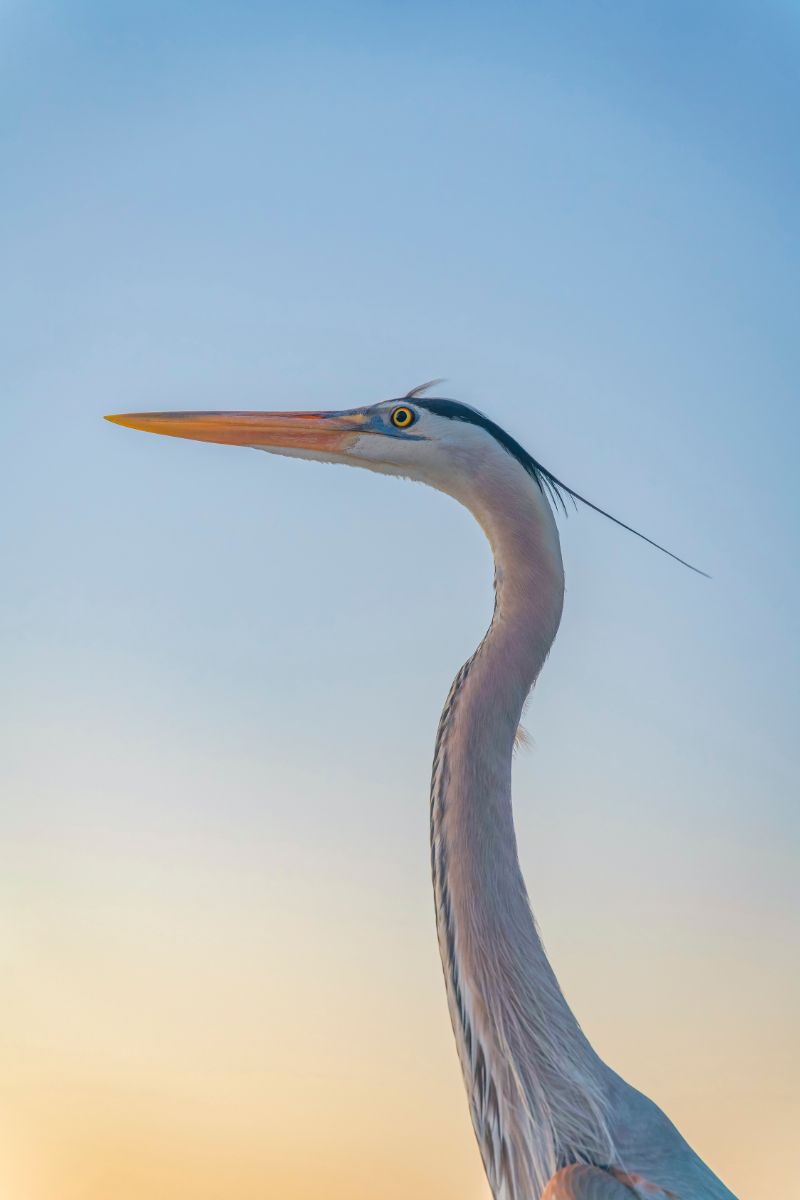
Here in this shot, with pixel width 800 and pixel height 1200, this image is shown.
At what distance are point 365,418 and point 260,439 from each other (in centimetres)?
24

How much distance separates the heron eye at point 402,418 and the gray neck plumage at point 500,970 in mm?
568

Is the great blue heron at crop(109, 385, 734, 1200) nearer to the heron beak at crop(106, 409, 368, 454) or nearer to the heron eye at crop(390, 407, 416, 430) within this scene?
the heron eye at crop(390, 407, 416, 430)

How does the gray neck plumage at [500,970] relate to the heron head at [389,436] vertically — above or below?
below

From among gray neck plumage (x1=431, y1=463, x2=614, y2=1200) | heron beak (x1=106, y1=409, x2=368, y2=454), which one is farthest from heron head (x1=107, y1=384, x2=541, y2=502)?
gray neck plumage (x1=431, y1=463, x2=614, y2=1200)

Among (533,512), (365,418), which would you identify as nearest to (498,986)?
(533,512)

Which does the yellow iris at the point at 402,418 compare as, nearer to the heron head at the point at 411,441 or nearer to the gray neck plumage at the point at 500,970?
the heron head at the point at 411,441

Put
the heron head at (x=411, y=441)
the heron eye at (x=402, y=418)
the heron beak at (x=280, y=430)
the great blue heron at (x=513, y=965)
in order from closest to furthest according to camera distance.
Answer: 1. the great blue heron at (x=513, y=965)
2. the heron head at (x=411, y=441)
3. the heron eye at (x=402, y=418)
4. the heron beak at (x=280, y=430)

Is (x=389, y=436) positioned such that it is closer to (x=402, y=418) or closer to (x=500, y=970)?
(x=402, y=418)

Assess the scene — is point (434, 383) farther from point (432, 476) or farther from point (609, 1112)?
point (609, 1112)

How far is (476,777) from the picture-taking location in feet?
5.83

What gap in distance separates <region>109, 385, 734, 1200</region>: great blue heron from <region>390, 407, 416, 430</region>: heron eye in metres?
0.25

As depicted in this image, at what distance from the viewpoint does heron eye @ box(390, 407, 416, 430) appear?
2189mm

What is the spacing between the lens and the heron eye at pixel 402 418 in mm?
2189

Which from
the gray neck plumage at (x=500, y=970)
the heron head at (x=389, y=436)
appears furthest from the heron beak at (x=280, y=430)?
the gray neck plumage at (x=500, y=970)
